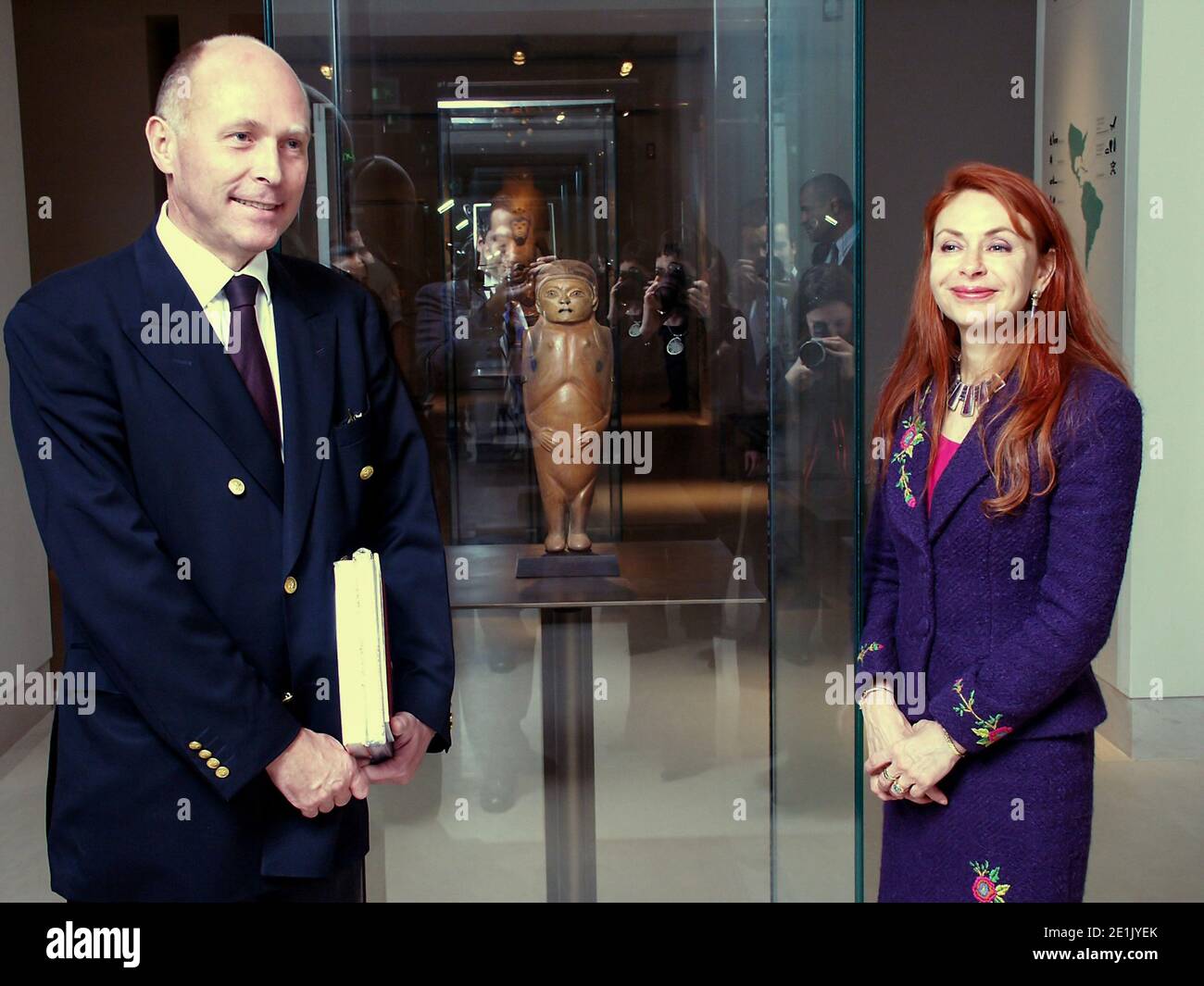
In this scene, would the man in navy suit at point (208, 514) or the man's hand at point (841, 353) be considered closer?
the man in navy suit at point (208, 514)

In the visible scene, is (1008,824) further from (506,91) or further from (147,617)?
(506,91)

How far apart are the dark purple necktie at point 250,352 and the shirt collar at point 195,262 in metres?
0.02

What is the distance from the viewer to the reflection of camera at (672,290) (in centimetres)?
263

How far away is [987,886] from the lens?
5.47ft

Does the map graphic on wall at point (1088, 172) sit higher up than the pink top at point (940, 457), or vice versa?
the map graphic on wall at point (1088, 172)

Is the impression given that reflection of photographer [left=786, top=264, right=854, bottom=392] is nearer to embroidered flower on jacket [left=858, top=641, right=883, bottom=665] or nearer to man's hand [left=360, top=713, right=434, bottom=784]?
embroidered flower on jacket [left=858, top=641, right=883, bottom=665]

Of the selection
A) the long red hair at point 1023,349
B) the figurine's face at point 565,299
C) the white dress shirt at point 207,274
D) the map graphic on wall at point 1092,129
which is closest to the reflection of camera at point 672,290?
the figurine's face at point 565,299

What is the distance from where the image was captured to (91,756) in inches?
63.9

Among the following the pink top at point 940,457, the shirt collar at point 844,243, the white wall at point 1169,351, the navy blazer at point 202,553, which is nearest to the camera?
the navy blazer at point 202,553

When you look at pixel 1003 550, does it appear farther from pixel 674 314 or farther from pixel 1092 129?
pixel 1092 129

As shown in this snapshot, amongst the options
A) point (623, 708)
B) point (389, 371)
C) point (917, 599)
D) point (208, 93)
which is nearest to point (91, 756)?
point (389, 371)

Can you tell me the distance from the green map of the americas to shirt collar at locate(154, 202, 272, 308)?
11.6ft

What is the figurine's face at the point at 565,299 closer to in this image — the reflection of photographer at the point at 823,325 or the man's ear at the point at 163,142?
the reflection of photographer at the point at 823,325
